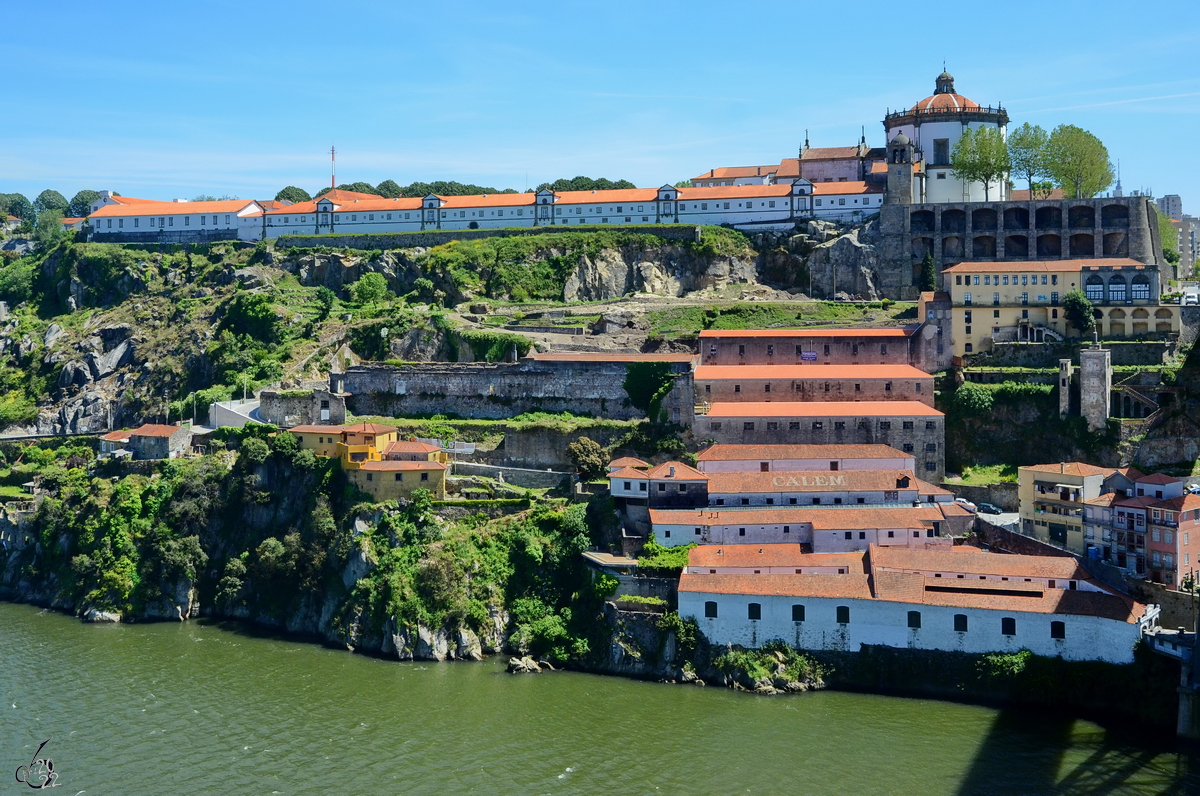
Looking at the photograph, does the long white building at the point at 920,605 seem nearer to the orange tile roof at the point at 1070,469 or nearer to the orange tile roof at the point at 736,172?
the orange tile roof at the point at 1070,469

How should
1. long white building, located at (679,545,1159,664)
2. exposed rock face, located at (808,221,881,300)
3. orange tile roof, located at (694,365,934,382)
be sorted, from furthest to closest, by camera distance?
exposed rock face, located at (808,221,881,300) < orange tile roof, located at (694,365,934,382) < long white building, located at (679,545,1159,664)

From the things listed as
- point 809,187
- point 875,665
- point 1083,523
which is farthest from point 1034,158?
point 875,665

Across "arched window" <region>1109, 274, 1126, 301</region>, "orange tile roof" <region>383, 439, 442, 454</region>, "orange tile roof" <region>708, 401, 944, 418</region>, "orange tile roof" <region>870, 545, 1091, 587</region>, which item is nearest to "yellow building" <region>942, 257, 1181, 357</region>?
"arched window" <region>1109, 274, 1126, 301</region>

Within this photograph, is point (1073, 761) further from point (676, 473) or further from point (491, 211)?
point (491, 211)

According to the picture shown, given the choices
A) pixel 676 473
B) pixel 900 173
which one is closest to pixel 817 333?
pixel 676 473

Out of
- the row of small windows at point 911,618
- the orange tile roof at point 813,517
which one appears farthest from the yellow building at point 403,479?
the row of small windows at point 911,618

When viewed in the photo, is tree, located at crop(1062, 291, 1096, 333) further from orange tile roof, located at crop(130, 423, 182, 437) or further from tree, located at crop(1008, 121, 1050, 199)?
orange tile roof, located at crop(130, 423, 182, 437)

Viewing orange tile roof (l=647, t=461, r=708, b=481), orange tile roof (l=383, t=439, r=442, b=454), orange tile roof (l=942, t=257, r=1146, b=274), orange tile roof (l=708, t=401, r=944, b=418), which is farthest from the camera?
orange tile roof (l=942, t=257, r=1146, b=274)
